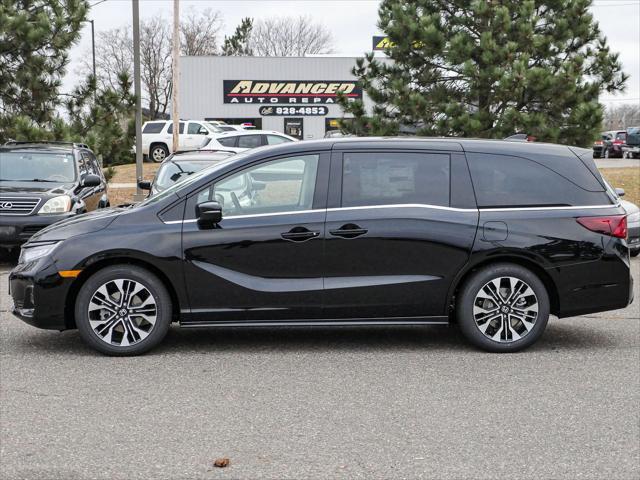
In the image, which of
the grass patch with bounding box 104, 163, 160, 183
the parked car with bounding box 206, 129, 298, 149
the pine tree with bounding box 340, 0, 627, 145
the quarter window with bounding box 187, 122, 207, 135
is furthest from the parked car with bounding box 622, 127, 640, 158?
the pine tree with bounding box 340, 0, 627, 145

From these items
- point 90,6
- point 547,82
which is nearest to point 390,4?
point 547,82

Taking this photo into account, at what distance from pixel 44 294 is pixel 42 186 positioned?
6.42 m

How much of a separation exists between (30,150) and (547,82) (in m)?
10.1

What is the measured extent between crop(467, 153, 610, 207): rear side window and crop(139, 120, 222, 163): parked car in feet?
98.9

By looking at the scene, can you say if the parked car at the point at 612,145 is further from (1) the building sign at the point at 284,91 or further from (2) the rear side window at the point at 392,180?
(2) the rear side window at the point at 392,180

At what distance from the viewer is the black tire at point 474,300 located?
7105 mm

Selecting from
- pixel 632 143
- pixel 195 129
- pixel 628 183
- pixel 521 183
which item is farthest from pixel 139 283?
pixel 632 143

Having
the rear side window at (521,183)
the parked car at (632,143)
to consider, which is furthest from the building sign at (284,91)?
the rear side window at (521,183)

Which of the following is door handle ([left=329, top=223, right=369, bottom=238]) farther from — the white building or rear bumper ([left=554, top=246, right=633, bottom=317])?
the white building

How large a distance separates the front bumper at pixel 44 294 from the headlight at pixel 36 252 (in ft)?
0.17

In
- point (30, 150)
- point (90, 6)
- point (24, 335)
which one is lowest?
point (24, 335)

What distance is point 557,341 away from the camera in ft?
25.3

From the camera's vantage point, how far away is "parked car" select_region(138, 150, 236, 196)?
1280cm

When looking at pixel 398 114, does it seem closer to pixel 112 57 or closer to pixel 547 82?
pixel 547 82
